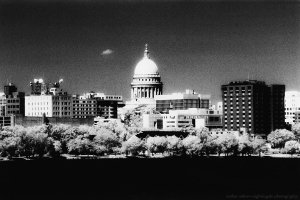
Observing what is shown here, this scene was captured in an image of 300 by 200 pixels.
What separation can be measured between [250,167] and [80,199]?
127 ft

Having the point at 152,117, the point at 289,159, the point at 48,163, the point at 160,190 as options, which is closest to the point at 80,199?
the point at 160,190

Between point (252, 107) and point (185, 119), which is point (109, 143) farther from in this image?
point (252, 107)

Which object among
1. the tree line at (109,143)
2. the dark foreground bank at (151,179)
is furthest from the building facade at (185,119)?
the dark foreground bank at (151,179)

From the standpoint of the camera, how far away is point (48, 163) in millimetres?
128375

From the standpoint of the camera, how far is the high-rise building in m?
187

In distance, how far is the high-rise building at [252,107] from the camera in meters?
187

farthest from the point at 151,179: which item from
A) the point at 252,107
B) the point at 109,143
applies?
the point at 252,107

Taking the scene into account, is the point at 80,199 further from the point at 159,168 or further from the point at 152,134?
the point at 152,134

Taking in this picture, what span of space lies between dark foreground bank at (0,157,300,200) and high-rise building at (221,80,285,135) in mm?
48975

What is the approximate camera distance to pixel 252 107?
188 m

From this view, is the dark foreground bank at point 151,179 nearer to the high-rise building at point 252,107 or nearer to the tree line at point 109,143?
the tree line at point 109,143

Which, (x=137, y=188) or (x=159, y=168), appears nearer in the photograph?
(x=137, y=188)

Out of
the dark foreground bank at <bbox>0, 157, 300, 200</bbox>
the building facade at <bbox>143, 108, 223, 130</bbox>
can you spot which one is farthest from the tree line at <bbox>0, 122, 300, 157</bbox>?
the building facade at <bbox>143, 108, 223, 130</bbox>

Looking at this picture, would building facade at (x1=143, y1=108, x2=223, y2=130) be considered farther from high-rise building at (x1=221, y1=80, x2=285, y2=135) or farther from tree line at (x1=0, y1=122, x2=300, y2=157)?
tree line at (x1=0, y1=122, x2=300, y2=157)
